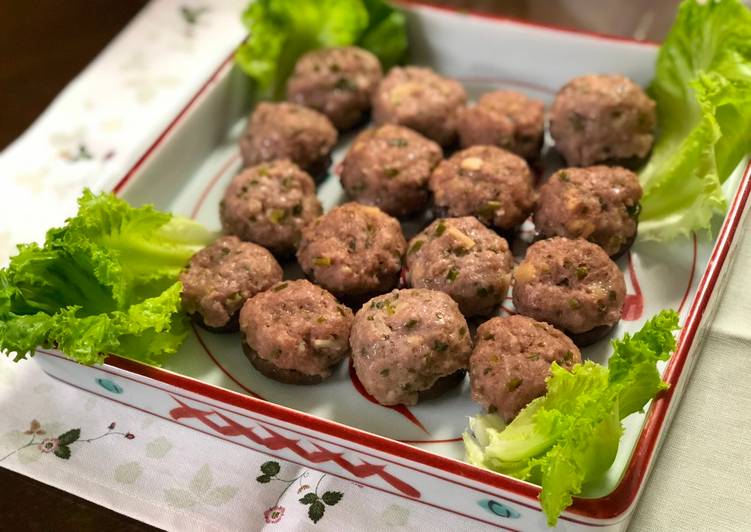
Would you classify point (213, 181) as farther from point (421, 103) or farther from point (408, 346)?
point (408, 346)

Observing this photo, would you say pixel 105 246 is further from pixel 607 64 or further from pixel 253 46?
pixel 607 64

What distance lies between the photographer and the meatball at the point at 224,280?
2980 millimetres

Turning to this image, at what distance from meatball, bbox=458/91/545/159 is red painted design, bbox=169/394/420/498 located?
157 centimetres

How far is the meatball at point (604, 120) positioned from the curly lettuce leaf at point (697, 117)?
0.15 meters

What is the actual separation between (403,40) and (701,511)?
2.62 metres

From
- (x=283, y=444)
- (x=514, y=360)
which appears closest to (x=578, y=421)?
(x=514, y=360)

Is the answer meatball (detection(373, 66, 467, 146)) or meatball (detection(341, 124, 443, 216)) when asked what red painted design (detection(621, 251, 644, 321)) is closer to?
meatball (detection(341, 124, 443, 216))

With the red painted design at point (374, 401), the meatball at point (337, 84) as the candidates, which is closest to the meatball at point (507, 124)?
the meatball at point (337, 84)

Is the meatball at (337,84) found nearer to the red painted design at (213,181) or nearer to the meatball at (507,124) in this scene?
the red painted design at (213,181)

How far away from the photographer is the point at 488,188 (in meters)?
3.18

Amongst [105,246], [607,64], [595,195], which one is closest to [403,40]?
[607,64]

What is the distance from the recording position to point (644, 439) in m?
2.31

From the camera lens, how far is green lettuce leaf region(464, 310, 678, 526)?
2164mm

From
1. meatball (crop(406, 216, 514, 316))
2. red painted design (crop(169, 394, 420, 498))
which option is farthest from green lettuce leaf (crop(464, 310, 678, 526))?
meatball (crop(406, 216, 514, 316))
